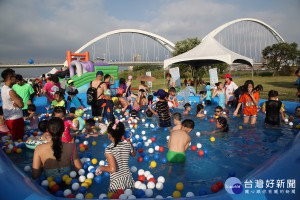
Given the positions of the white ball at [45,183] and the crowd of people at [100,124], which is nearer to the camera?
the crowd of people at [100,124]

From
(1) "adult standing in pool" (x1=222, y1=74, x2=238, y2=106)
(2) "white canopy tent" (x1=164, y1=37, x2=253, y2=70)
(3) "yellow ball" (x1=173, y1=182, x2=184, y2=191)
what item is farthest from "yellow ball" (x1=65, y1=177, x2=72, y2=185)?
(2) "white canopy tent" (x1=164, y1=37, x2=253, y2=70)

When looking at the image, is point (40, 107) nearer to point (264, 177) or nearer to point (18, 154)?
point (18, 154)

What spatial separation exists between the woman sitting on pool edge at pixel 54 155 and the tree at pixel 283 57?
128 ft

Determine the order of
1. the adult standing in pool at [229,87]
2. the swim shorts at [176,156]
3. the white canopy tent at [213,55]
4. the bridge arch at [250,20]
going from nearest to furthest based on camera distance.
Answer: the swim shorts at [176,156]
the adult standing in pool at [229,87]
the white canopy tent at [213,55]
the bridge arch at [250,20]

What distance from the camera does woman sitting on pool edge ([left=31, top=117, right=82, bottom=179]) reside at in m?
3.04

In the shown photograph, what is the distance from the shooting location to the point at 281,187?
2.41m

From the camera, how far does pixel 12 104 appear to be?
16.9 feet

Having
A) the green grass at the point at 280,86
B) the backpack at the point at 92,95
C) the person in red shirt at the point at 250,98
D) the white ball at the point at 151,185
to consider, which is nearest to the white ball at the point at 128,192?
the white ball at the point at 151,185

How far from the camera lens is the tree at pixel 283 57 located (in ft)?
114

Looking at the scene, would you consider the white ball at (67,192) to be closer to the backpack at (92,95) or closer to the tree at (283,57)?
the backpack at (92,95)

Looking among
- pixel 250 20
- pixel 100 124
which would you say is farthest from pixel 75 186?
pixel 250 20

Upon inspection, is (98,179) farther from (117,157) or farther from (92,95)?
(92,95)

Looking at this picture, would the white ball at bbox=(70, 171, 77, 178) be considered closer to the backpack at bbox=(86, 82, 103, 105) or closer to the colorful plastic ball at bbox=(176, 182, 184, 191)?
the colorful plastic ball at bbox=(176, 182, 184, 191)

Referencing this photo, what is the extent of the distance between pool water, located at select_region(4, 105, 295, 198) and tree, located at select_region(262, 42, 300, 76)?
3389cm
